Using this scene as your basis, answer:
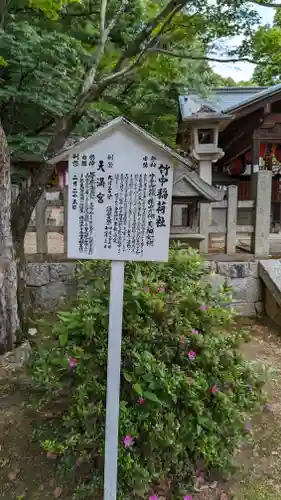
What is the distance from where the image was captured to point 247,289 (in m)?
5.36

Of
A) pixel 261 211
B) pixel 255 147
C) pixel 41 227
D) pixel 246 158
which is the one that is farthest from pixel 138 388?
pixel 246 158

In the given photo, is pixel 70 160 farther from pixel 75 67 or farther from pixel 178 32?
pixel 75 67

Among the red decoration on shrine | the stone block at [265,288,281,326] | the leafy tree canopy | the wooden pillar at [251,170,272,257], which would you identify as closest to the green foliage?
the leafy tree canopy

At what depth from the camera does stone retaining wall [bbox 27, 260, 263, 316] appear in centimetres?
505

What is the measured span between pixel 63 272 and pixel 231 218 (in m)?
2.54

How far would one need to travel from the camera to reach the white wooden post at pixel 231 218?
16.7ft

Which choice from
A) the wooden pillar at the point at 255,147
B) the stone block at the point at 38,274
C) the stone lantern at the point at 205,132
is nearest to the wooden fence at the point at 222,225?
the stone block at the point at 38,274

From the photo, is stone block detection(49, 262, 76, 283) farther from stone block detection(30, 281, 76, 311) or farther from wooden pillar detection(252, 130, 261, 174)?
wooden pillar detection(252, 130, 261, 174)

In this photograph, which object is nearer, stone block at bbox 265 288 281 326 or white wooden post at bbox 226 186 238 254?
stone block at bbox 265 288 281 326

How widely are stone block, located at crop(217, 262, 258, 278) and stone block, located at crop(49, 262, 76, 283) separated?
2.15 metres

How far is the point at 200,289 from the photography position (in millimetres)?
2404

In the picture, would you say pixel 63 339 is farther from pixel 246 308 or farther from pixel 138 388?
pixel 246 308

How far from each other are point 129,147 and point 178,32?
2460 millimetres

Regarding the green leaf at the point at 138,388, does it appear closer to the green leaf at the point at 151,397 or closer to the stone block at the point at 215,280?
the green leaf at the point at 151,397
